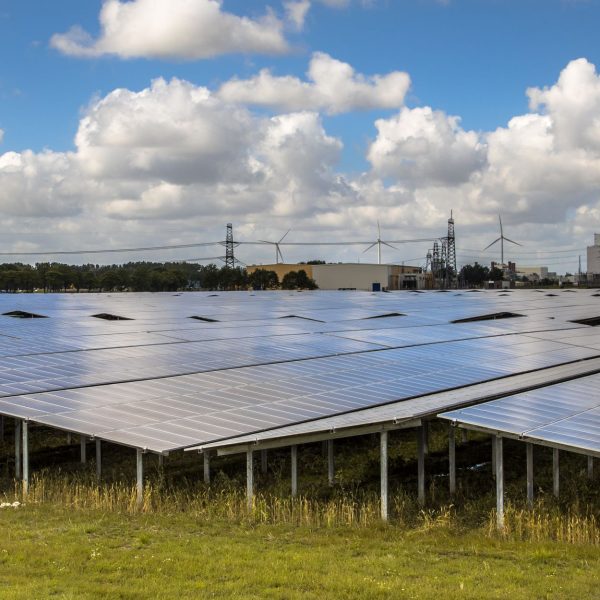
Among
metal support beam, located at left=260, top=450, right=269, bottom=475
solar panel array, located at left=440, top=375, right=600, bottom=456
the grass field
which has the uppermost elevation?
solar panel array, located at left=440, top=375, right=600, bottom=456

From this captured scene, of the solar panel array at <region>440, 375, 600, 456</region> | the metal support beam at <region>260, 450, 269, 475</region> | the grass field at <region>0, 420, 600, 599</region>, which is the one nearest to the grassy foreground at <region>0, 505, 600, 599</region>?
the grass field at <region>0, 420, 600, 599</region>

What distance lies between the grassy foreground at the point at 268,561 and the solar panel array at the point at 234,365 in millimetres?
Result: 4322

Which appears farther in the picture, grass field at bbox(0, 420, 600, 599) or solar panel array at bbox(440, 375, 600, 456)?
solar panel array at bbox(440, 375, 600, 456)

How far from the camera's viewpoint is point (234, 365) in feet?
134

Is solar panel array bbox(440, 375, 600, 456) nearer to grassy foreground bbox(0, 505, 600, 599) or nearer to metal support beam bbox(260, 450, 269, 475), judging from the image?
grassy foreground bbox(0, 505, 600, 599)

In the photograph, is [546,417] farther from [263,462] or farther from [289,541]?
[263,462]

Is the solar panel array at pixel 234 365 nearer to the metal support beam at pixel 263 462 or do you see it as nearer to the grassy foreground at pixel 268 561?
the metal support beam at pixel 263 462

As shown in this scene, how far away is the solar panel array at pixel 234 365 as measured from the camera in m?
29.2

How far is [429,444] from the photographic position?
1550 inches

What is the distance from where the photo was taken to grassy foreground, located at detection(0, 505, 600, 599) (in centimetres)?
1709

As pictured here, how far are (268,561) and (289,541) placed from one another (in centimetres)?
245

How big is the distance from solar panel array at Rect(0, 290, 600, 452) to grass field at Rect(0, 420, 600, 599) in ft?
8.65

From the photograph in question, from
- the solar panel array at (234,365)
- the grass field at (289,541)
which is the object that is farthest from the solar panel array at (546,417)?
the solar panel array at (234,365)

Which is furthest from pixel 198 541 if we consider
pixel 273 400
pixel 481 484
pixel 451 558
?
pixel 481 484
